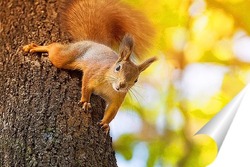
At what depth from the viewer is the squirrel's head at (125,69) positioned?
1.29 metres

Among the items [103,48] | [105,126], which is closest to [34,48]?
[103,48]

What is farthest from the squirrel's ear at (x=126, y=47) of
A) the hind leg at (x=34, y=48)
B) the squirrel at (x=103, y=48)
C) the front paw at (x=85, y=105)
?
the hind leg at (x=34, y=48)

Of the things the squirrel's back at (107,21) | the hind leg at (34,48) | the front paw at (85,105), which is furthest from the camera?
the squirrel's back at (107,21)

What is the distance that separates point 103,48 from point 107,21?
0.19m

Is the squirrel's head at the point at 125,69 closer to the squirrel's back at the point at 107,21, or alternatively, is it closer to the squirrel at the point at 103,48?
the squirrel at the point at 103,48

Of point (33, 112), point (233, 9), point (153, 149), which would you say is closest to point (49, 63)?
point (33, 112)

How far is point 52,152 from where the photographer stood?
1.23 m

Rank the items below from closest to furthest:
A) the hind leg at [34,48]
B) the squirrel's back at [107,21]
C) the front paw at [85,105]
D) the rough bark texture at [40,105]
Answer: the rough bark texture at [40,105]
the front paw at [85,105]
the hind leg at [34,48]
the squirrel's back at [107,21]

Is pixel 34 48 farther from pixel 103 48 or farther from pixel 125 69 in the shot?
pixel 125 69

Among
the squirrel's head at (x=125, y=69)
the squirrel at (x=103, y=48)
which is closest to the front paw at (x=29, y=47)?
the squirrel at (x=103, y=48)

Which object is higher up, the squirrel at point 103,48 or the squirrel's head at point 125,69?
the squirrel's head at point 125,69

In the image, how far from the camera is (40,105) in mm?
1335

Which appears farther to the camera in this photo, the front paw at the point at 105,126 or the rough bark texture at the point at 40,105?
the front paw at the point at 105,126

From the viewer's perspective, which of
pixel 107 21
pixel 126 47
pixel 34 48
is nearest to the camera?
pixel 126 47
